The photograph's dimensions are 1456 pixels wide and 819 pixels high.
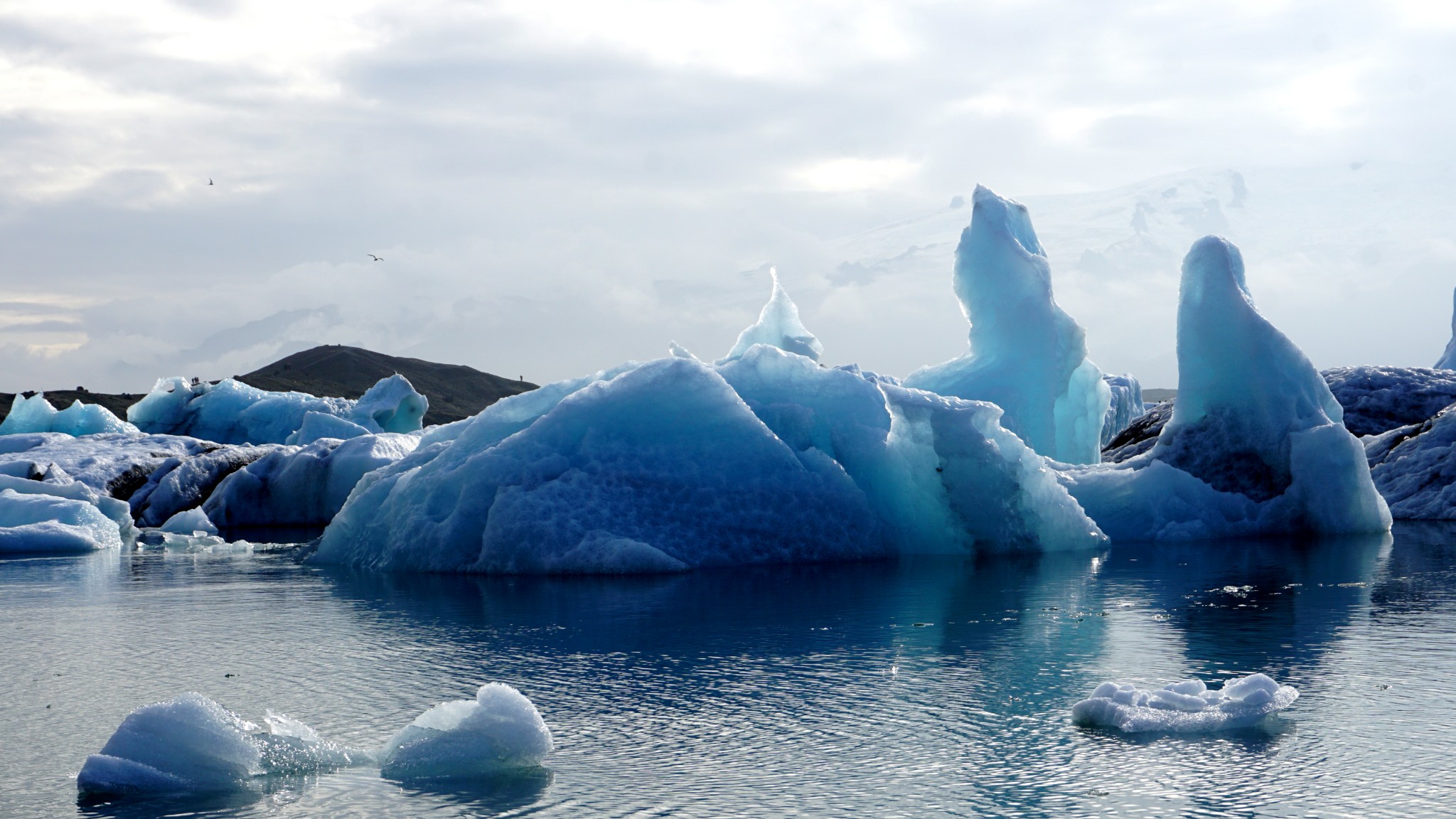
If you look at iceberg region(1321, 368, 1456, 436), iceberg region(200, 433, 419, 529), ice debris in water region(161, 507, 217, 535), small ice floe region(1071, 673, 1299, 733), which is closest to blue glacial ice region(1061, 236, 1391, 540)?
iceberg region(1321, 368, 1456, 436)

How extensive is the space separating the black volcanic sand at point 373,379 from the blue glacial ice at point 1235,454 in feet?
223

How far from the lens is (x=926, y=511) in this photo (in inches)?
782

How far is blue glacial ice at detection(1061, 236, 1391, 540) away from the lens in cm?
2272

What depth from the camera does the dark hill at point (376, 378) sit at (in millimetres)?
94000

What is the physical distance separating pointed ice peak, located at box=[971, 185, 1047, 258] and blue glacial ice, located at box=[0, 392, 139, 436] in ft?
113

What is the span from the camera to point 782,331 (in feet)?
96.9

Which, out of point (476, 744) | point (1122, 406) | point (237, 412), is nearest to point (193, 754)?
point (476, 744)

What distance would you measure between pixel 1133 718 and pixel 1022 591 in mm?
7161

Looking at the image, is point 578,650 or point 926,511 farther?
point 926,511

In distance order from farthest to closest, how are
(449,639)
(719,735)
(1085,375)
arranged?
(1085,375), (449,639), (719,735)

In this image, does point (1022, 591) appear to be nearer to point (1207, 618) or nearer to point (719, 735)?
point (1207, 618)

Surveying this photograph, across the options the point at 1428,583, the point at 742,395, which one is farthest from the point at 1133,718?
the point at 742,395

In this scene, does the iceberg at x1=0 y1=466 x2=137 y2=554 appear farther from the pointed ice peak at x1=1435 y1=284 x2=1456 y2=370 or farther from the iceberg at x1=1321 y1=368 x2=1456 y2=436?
the pointed ice peak at x1=1435 y1=284 x2=1456 y2=370

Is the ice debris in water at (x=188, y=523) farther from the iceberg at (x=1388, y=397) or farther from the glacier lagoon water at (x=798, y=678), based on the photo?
the iceberg at (x=1388, y=397)
